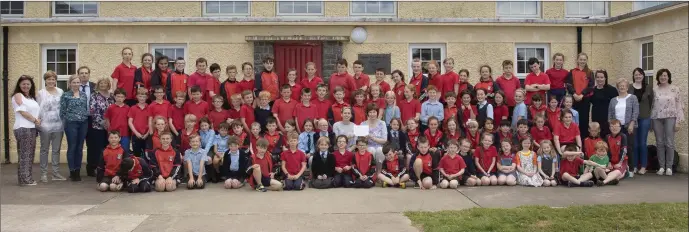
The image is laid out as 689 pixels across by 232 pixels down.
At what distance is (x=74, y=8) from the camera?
12.1 meters

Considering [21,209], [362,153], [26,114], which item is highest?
[26,114]

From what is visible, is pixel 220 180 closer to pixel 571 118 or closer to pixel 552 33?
pixel 571 118

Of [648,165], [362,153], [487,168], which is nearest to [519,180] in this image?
[487,168]

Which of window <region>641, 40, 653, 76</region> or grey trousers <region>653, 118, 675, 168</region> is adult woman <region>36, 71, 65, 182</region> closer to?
grey trousers <region>653, 118, 675, 168</region>

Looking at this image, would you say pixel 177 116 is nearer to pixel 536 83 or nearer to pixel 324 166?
pixel 324 166

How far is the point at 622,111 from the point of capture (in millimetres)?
9289

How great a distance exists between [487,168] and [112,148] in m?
5.24

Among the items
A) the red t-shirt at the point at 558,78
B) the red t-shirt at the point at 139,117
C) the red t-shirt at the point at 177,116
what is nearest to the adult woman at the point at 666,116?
the red t-shirt at the point at 558,78

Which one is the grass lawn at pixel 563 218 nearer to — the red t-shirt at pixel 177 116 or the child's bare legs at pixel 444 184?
the child's bare legs at pixel 444 184

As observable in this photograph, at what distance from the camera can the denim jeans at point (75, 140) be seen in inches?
345

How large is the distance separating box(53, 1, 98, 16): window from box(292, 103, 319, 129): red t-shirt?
5.76 metres

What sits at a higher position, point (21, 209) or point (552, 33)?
point (552, 33)

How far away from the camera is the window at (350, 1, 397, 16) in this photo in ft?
40.5

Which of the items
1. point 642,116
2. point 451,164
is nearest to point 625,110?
point 642,116
